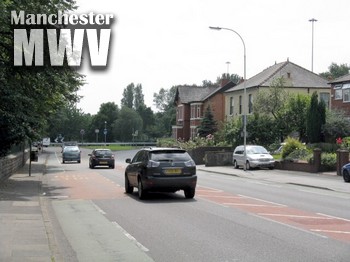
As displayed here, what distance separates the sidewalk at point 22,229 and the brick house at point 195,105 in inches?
2183

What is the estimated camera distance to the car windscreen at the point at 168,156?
55.6ft

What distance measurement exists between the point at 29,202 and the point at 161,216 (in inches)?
Answer: 195

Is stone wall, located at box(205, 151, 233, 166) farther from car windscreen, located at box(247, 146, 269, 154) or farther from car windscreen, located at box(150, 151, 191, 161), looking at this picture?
car windscreen, located at box(150, 151, 191, 161)

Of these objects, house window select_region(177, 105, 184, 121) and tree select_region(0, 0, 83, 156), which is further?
house window select_region(177, 105, 184, 121)

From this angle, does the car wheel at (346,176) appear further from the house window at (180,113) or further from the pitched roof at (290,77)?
the house window at (180,113)

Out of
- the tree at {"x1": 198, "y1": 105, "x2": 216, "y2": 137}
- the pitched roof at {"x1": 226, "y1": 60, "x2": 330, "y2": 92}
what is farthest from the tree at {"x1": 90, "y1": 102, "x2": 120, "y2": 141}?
the pitched roof at {"x1": 226, "y1": 60, "x2": 330, "y2": 92}

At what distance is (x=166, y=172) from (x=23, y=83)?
965 centimetres

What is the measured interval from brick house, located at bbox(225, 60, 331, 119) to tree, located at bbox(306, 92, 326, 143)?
54.9ft

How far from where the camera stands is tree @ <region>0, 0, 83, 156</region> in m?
20.7

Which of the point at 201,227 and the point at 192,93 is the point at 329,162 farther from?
the point at 192,93

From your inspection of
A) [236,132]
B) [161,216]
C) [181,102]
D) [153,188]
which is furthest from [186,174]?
[181,102]

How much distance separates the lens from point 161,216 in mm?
12906

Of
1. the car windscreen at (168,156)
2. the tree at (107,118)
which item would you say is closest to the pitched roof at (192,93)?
the tree at (107,118)

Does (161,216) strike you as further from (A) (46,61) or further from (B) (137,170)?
(A) (46,61)
